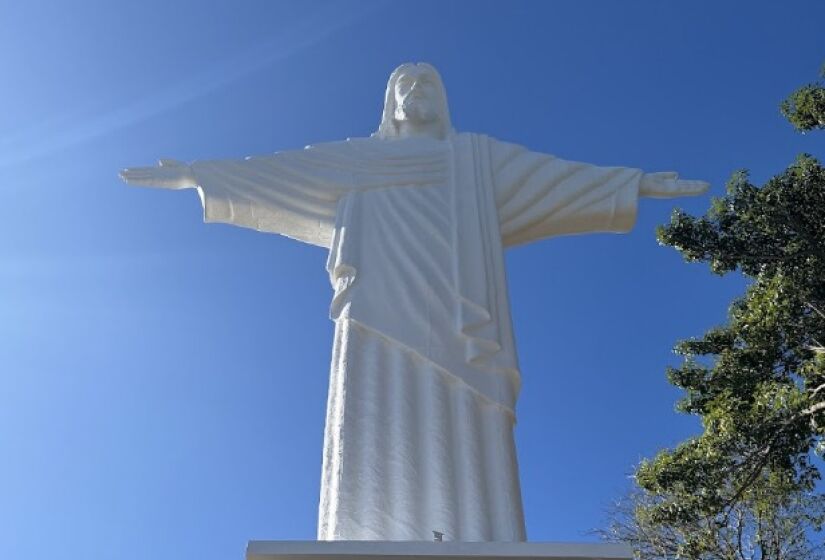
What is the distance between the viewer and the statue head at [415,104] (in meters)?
6.37

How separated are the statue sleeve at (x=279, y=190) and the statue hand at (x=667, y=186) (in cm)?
181

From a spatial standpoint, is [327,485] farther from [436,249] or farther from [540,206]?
[540,206]

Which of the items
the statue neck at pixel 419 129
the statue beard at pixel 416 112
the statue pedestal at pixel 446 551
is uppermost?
the statue beard at pixel 416 112

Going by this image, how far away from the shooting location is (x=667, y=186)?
581 centimetres

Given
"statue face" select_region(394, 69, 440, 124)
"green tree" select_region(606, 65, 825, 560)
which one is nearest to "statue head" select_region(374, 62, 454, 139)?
"statue face" select_region(394, 69, 440, 124)

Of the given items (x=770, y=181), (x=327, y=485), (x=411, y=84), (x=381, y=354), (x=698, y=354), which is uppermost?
(x=770, y=181)

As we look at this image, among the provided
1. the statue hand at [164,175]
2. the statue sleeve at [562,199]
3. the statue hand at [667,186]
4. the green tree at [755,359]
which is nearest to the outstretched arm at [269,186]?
the statue hand at [164,175]

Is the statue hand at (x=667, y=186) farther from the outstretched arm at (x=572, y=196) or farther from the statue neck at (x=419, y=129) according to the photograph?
the statue neck at (x=419, y=129)

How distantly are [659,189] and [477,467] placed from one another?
7.70 feet

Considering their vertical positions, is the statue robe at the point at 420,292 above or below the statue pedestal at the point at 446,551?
above

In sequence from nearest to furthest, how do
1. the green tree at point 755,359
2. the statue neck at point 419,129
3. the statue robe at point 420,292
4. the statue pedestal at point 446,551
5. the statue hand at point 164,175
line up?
the statue pedestal at point 446,551 < the statue robe at point 420,292 < the statue hand at point 164,175 < the statue neck at point 419,129 < the green tree at point 755,359

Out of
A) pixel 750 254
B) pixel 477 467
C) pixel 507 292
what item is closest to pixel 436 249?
pixel 507 292

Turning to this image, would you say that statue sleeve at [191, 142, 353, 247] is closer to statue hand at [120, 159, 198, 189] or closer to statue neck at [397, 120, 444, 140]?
statue hand at [120, 159, 198, 189]

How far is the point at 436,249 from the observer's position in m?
5.27
